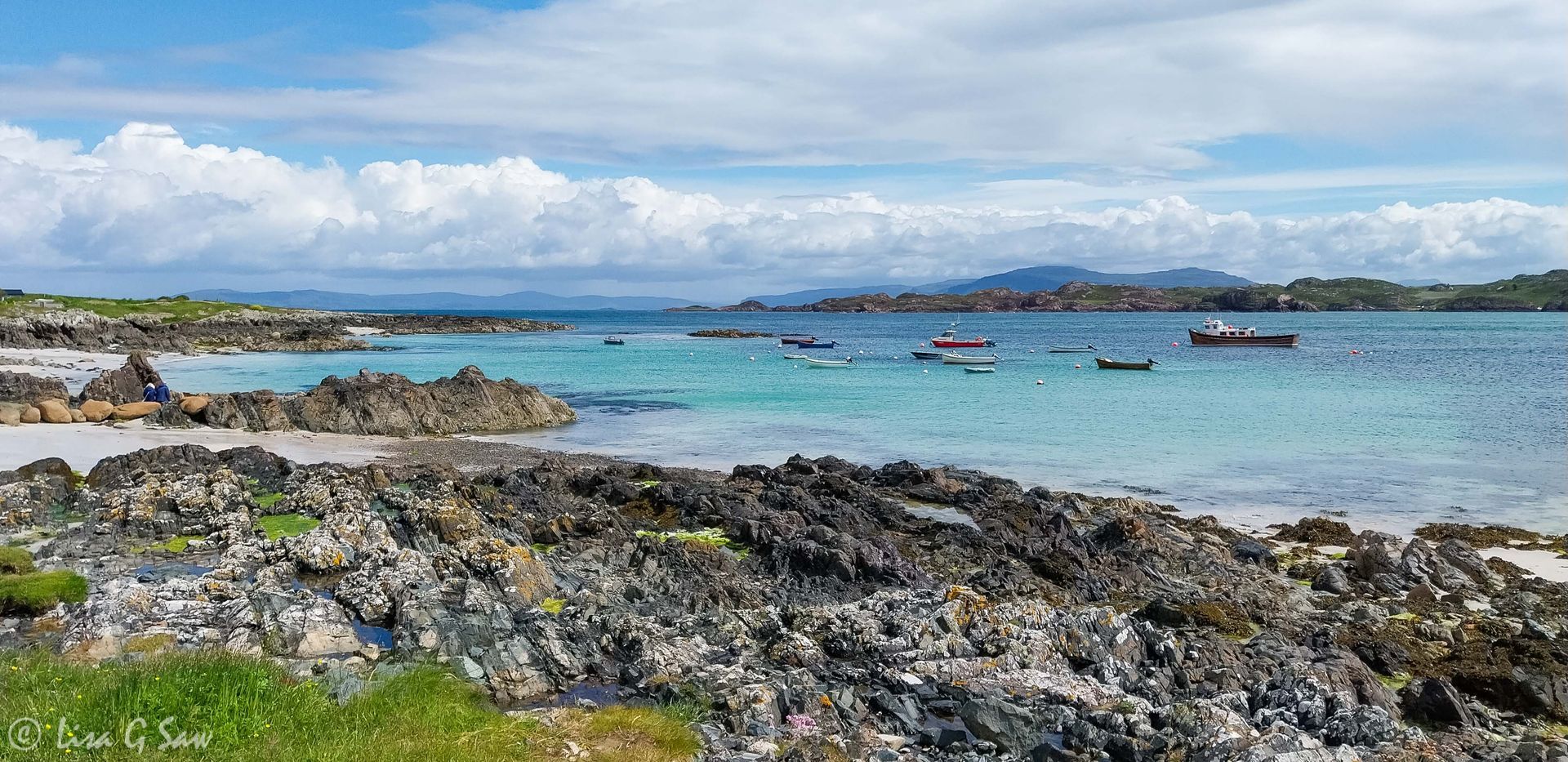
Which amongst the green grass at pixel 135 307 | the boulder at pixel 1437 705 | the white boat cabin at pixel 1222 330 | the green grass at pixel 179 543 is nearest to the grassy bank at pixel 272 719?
the green grass at pixel 179 543

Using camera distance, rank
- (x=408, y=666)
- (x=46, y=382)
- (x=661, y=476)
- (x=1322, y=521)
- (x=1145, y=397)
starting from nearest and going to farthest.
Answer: (x=408, y=666)
(x=1322, y=521)
(x=661, y=476)
(x=46, y=382)
(x=1145, y=397)

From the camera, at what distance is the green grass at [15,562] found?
1519 centimetres

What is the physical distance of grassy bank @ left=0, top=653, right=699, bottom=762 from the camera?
768 cm

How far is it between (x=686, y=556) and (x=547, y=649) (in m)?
4.68

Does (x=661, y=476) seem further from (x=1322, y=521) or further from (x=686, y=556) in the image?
(x=1322, y=521)

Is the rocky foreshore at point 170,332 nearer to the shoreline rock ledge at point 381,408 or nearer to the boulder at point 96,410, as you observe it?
the boulder at point 96,410

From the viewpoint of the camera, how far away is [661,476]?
26812 millimetres

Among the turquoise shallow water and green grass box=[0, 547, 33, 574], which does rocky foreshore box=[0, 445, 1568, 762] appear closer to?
green grass box=[0, 547, 33, 574]

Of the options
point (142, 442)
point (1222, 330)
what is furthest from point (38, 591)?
point (1222, 330)

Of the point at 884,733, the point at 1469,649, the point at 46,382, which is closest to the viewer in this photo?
the point at 884,733

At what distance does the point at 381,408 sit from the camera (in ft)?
125

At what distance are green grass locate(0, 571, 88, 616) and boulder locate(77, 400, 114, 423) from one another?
82.3 ft

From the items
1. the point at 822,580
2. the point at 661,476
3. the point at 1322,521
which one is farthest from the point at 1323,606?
the point at 661,476

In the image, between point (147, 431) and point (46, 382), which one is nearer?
point (147, 431)
